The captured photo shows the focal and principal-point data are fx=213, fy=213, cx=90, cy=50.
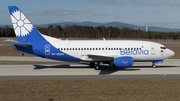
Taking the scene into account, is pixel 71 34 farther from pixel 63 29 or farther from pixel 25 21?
pixel 25 21

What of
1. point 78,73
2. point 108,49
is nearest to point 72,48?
point 78,73

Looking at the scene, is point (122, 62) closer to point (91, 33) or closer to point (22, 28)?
point (22, 28)

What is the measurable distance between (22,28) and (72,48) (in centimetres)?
707

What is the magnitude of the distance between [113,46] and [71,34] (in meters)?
137

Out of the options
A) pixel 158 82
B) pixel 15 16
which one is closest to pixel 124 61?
pixel 158 82

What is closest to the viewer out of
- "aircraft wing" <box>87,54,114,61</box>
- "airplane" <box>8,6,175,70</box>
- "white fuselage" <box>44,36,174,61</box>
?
"aircraft wing" <box>87,54,114,61</box>

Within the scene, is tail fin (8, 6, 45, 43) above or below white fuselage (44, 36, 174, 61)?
above

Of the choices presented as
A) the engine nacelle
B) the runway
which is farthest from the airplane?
the runway

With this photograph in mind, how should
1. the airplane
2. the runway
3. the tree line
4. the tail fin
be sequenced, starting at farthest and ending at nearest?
the tree line
the airplane
the tail fin
the runway

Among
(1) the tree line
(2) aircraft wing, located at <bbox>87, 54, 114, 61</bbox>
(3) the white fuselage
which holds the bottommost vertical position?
(2) aircraft wing, located at <bbox>87, 54, 114, 61</bbox>

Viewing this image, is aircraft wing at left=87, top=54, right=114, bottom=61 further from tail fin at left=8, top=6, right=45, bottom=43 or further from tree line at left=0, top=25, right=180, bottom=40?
tree line at left=0, top=25, right=180, bottom=40

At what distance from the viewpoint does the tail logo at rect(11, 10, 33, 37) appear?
91.1 feet

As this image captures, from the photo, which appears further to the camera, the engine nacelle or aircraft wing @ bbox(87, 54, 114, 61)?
aircraft wing @ bbox(87, 54, 114, 61)

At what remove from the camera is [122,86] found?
1778cm
